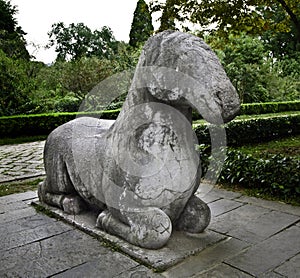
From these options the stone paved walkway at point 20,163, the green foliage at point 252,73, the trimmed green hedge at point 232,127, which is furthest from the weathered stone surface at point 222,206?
the green foliage at point 252,73

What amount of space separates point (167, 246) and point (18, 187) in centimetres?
336

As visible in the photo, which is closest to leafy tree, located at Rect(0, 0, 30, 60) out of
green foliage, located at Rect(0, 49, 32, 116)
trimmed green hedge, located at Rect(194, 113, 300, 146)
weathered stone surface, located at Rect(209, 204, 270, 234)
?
green foliage, located at Rect(0, 49, 32, 116)

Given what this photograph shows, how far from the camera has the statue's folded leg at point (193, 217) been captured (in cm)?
271

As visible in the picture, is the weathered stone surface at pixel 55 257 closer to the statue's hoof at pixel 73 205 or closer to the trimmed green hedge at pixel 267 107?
the statue's hoof at pixel 73 205

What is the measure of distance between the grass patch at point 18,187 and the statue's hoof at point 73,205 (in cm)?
189

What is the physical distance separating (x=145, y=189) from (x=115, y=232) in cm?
52

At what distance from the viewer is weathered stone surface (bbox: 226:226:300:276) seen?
230cm

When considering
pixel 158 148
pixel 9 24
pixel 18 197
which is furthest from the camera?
pixel 9 24

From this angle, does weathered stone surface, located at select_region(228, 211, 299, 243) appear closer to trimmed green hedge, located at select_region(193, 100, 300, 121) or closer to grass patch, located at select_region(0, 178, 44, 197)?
grass patch, located at select_region(0, 178, 44, 197)

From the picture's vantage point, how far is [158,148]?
2.34 meters

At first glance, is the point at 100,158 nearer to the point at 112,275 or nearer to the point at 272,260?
the point at 112,275

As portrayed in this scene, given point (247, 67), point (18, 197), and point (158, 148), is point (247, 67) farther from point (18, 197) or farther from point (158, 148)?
point (158, 148)

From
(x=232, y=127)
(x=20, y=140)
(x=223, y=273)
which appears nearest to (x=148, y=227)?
(x=223, y=273)

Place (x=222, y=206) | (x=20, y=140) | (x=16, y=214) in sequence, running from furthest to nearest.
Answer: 1. (x=20, y=140)
2. (x=222, y=206)
3. (x=16, y=214)
